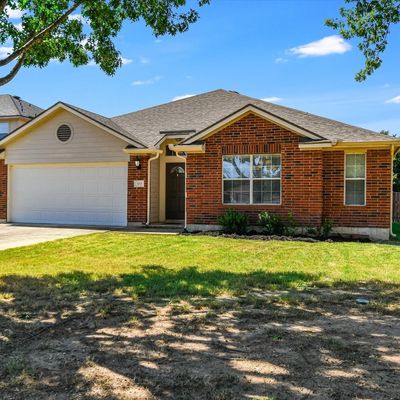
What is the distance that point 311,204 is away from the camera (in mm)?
13477

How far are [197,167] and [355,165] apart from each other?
5.10 meters

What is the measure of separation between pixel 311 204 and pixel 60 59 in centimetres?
827

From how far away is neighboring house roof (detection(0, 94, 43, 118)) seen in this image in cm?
2309

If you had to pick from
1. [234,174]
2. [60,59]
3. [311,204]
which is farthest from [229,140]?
[60,59]

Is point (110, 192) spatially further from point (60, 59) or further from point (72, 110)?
point (60, 59)

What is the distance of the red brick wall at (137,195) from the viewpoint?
53.6 ft

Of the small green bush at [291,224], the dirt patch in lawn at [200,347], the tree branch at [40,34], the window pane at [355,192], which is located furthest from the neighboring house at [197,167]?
the dirt patch in lawn at [200,347]

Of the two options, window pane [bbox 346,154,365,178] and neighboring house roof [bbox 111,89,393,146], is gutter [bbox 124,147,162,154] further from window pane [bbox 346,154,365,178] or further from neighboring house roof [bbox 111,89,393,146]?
window pane [bbox 346,154,365,178]

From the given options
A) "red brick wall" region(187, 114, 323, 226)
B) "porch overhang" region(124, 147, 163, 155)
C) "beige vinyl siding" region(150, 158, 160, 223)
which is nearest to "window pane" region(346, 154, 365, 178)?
"red brick wall" region(187, 114, 323, 226)

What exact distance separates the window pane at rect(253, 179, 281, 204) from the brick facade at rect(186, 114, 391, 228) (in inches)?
6.9

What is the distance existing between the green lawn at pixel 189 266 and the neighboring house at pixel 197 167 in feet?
7.20

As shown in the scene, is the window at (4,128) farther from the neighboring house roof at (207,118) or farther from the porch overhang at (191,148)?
the porch overhang at (191,148)

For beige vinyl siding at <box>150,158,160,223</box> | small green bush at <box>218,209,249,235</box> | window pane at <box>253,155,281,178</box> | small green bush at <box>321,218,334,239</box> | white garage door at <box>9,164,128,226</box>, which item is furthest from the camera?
white garage door at <box>9,164,128,226</box>

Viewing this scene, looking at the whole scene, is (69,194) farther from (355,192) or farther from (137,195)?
(355,192)
